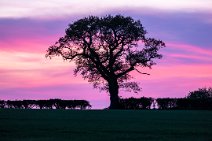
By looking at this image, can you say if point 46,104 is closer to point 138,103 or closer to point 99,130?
point 138,103

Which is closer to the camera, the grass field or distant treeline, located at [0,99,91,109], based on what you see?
the grass field

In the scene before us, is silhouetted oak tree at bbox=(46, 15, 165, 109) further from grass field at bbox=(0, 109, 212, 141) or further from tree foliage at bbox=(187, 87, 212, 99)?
grass field at bbox=(0, 109, 212, 141)

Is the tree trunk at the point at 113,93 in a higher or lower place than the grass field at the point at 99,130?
higher

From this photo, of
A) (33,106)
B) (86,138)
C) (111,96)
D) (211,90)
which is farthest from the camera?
(211,90)

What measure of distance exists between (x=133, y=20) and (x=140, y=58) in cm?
406

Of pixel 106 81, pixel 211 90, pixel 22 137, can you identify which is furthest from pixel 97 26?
pixel 22 137

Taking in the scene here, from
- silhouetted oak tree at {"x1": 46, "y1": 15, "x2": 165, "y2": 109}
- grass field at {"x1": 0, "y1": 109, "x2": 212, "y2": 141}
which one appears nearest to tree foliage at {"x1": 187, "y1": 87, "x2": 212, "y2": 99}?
silhouetted oak tree at {"x1": 46, "y1": 15, "x2": 165, "y2": 109}

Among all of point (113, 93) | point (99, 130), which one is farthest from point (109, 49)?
point (99, 130)

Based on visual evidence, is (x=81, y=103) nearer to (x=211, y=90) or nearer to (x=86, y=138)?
(x=211, y=90)

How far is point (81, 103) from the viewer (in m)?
57.5

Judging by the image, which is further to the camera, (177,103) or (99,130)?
(177,103)

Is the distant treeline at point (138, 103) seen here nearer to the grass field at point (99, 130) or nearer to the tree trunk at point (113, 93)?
the tree trunk at point (113, 93)

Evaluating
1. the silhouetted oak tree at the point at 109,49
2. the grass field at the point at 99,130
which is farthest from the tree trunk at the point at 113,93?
the grass field at the point at 99,130

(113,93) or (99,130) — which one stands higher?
(113,93)
